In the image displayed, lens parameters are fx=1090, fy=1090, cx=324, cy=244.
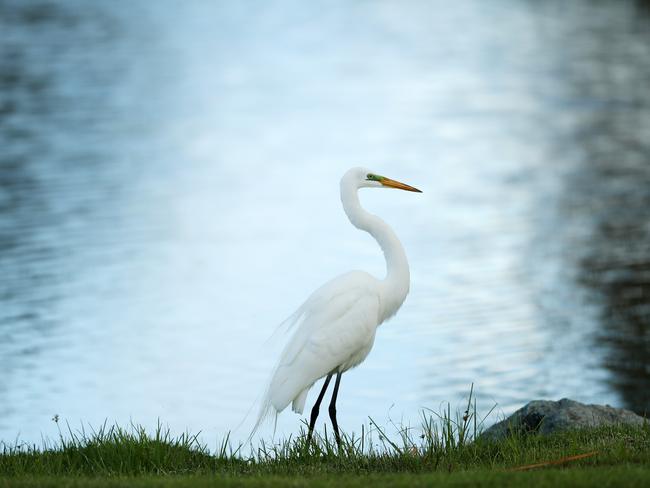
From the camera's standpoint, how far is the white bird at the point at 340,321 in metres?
6.81

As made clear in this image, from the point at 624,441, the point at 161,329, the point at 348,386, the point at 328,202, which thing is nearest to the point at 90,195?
the point at 328,202

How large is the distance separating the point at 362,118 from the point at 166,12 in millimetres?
16203

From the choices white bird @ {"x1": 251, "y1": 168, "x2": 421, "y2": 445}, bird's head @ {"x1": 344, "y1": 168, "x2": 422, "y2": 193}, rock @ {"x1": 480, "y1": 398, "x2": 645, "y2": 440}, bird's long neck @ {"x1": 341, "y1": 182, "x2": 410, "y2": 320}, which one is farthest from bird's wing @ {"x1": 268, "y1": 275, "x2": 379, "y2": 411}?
rock @ {"x1": 480, "y1": 398, "x2": 645, "y2": 440}

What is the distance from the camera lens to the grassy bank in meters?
5.16

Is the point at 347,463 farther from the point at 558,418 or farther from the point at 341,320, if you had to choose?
the point at 558,418

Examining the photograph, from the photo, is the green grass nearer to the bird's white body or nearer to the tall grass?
the tall grass

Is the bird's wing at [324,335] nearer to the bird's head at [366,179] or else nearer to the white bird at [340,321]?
the white bird at [340,321]

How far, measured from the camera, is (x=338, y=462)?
19.7ft

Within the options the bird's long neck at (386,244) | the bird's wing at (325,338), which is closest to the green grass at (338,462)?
the bird's wing at (325,338)

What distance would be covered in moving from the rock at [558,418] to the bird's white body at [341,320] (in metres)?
1.02

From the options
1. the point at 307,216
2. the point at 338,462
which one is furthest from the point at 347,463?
the point at 307,216

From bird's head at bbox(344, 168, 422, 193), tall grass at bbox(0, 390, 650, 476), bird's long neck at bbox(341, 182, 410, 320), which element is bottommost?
tall grass at bbox(0, 390, 650, 476)

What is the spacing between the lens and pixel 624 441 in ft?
19.9

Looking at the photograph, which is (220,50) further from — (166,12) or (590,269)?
(590,269)
